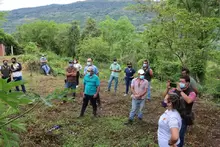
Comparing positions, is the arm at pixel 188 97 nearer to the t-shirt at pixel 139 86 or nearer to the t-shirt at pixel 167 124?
the t-shirt at pixel 167 124

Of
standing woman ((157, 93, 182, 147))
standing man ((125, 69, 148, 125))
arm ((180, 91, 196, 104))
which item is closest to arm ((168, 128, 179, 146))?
standing woman ((157, 93, 182, 147))

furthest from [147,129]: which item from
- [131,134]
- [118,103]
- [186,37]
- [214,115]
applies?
[186,37]

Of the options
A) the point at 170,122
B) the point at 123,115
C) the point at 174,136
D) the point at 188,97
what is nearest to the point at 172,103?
the point at 170,122

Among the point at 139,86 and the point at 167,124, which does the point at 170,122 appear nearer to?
the point at 167,124

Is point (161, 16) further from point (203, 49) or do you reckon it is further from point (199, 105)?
point (199, 105)

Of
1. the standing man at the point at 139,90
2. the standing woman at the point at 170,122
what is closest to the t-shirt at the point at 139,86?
the standing man at the point at 139,90

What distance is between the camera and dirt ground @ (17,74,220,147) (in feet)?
19.3

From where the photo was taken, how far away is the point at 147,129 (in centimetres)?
662

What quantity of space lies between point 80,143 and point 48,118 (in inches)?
78.6

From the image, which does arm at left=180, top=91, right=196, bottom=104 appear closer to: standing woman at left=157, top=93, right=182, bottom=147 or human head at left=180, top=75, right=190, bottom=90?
human head at left=180, top=75, right=190, bottom=90

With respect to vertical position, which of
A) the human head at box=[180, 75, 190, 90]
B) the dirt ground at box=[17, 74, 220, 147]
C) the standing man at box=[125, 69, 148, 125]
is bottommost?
the dirt ground at box=[17, 74, 220, 147]

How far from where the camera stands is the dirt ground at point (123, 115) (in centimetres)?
588

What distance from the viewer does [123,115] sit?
780 cm

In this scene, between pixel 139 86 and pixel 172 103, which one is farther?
pixel 139 86
